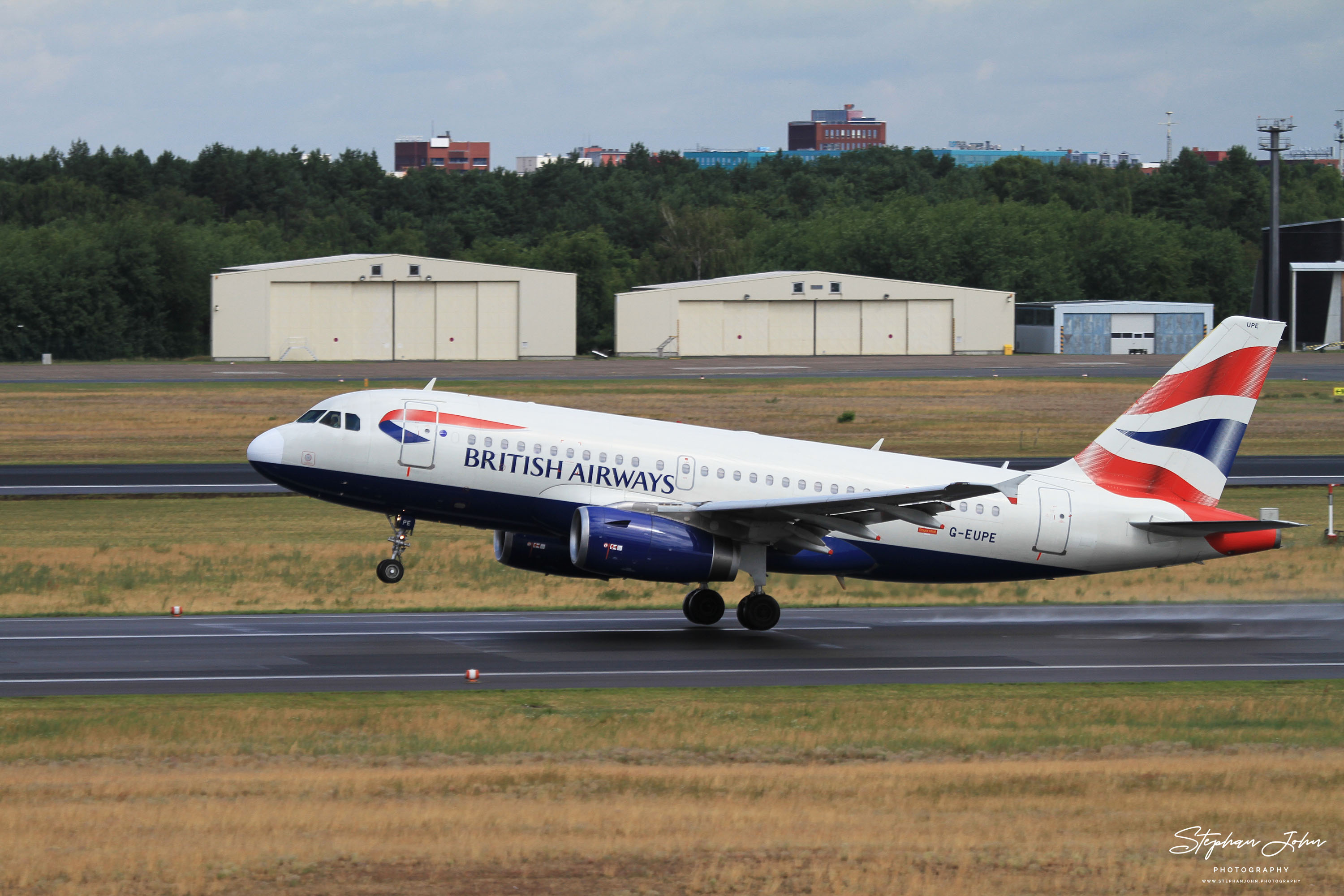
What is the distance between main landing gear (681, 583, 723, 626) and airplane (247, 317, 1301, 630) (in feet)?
0.11

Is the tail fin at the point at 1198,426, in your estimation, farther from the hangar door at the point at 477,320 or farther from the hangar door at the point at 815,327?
the hangar door at the point at 815,327

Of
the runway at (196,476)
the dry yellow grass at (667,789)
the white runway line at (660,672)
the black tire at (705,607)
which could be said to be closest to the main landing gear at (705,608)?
the black tire at (705,607)

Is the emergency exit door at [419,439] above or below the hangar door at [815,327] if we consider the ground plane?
below

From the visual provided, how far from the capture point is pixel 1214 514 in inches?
1216

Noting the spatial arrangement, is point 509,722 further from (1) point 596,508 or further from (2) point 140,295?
(2) point 140,295

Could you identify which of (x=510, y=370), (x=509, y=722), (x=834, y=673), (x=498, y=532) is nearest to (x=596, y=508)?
(x=498, y=532)

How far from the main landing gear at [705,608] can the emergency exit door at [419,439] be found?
19.8ft

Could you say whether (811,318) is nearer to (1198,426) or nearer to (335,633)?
(1198,426)

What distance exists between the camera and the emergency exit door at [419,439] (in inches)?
1147

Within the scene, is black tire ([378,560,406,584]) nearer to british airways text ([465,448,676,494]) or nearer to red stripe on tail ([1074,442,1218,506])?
british airways text ([465,448,676,494])

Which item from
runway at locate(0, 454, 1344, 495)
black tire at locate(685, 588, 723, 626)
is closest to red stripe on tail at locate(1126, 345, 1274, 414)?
black tire at locate(685, 588, 723, 626)

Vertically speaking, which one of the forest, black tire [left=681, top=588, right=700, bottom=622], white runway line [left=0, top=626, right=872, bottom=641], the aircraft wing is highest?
the forest

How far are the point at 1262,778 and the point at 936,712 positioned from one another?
203 inches

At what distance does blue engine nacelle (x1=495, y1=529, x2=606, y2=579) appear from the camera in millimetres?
29594
